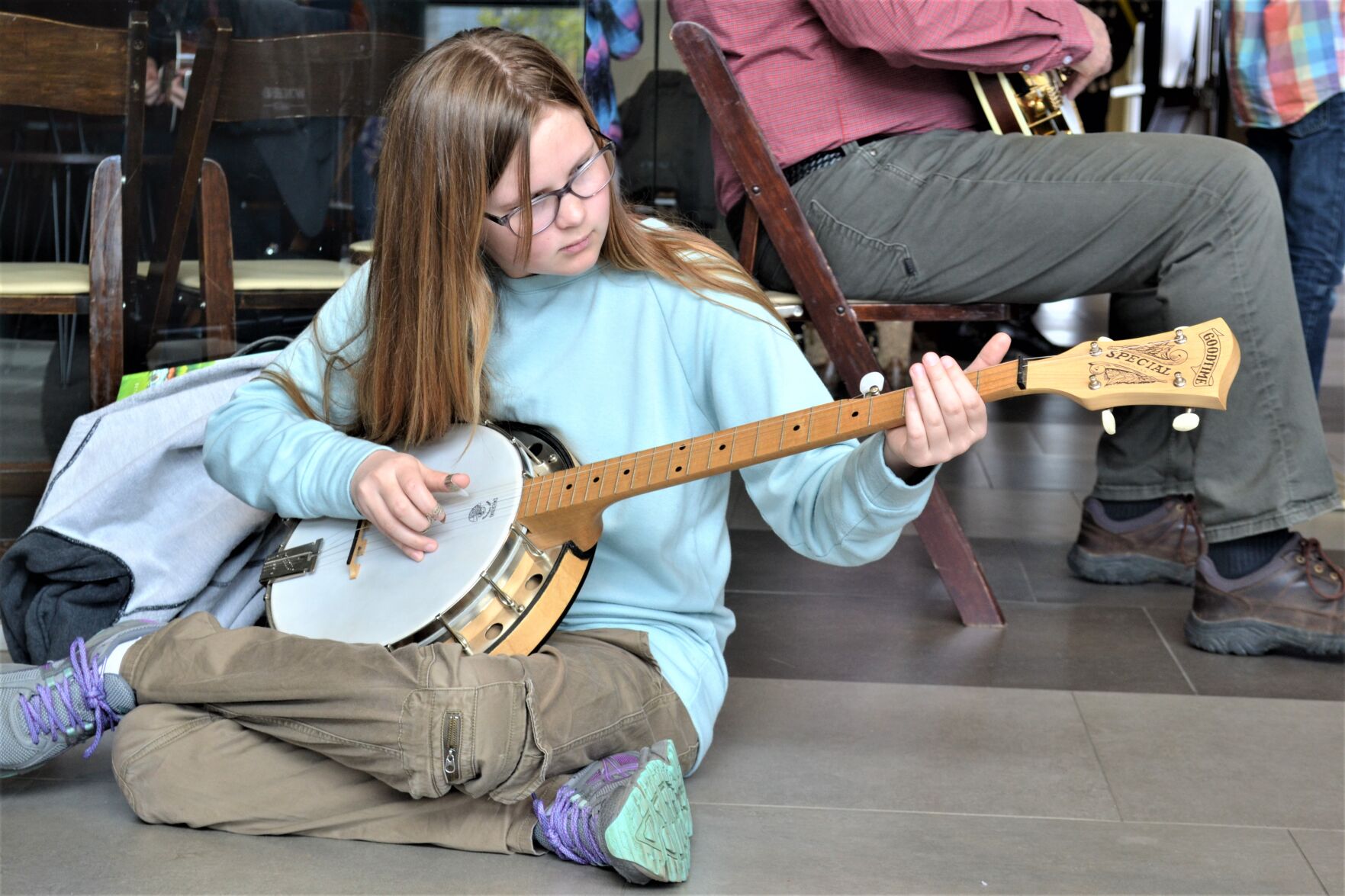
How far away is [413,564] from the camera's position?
156 cm

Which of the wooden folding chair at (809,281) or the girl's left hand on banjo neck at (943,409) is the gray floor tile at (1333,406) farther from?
the girl's left hand on banjo neck at (943,409)

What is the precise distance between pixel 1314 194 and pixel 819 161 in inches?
47.7

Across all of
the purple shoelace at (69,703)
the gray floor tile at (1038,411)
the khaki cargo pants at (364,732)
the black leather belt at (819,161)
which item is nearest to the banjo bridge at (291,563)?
the khaki cargo pants at (364,732)

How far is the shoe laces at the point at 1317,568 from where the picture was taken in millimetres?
2006

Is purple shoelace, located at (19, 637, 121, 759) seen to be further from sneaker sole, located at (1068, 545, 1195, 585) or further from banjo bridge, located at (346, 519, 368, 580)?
sneaker sole, located at (1068, 545, 1195, 585)

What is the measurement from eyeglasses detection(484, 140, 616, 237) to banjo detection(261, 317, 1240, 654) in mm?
258

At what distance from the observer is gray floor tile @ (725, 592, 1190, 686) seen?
78.0 inches

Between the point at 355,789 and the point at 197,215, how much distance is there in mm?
1457

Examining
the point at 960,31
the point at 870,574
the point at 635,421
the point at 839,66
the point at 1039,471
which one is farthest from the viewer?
the point at 1039,471

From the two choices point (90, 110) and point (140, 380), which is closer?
point (140, 380)

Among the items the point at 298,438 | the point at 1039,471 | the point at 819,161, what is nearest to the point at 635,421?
the point at 298,438

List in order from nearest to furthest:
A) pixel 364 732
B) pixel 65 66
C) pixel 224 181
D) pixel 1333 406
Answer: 1. pixel 364 732
2. pixel 65 66
3. pixel 224 181
4. pixel 1333 406

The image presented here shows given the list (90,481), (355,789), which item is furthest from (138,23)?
(355,789)

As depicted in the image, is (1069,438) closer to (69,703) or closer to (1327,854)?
(1327,854)
